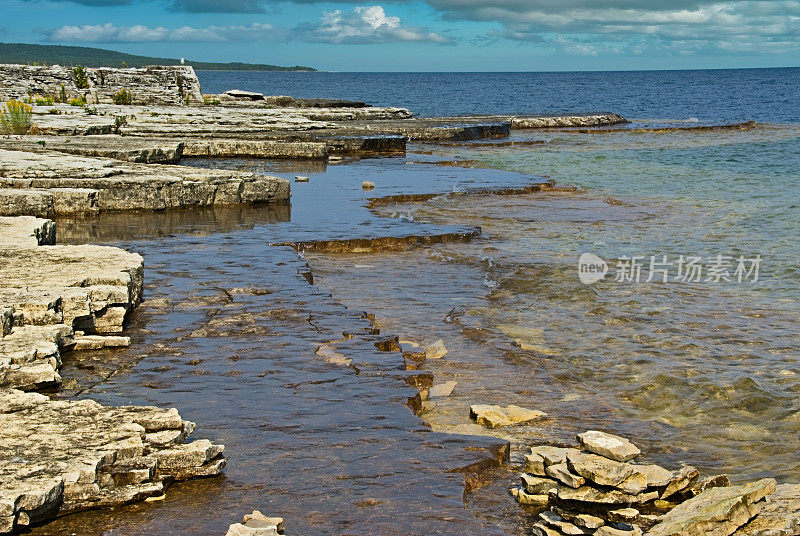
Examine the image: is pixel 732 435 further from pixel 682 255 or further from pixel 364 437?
pixel 682 255

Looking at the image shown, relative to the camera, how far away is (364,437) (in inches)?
A: 145

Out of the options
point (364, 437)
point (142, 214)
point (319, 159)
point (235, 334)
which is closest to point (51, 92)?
point (319, 159)

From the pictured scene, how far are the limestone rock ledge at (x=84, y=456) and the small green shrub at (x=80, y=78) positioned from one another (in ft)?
76.5

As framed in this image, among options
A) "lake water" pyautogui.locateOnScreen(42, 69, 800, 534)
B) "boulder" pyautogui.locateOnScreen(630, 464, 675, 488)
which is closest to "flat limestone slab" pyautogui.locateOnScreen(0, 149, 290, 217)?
"lake water" pyautogui.locateOnScreen(42, 69, 800, 534)

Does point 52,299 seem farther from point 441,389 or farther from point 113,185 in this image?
point 113,185

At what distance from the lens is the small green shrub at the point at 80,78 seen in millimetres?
24645

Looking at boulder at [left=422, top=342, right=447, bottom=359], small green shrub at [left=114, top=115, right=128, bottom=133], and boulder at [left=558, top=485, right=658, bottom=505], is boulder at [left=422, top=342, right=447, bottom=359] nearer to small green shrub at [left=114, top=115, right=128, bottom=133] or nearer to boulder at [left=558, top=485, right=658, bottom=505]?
boulder at [left=558, top=485, right=658, bottom=505]

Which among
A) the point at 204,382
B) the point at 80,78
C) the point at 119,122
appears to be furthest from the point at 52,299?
the point at 80,78

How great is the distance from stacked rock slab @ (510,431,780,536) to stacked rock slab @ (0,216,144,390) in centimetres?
229

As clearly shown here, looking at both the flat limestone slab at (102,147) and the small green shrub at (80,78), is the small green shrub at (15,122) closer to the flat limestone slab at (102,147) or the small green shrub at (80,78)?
the flat limestone slab at (102,147)

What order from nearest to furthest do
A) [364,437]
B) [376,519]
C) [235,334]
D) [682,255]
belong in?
[376,519], [364,437], [235,334], [682,255]

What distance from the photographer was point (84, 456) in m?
2.96

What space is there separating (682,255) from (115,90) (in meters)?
20.5

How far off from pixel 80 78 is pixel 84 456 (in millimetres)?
24182
